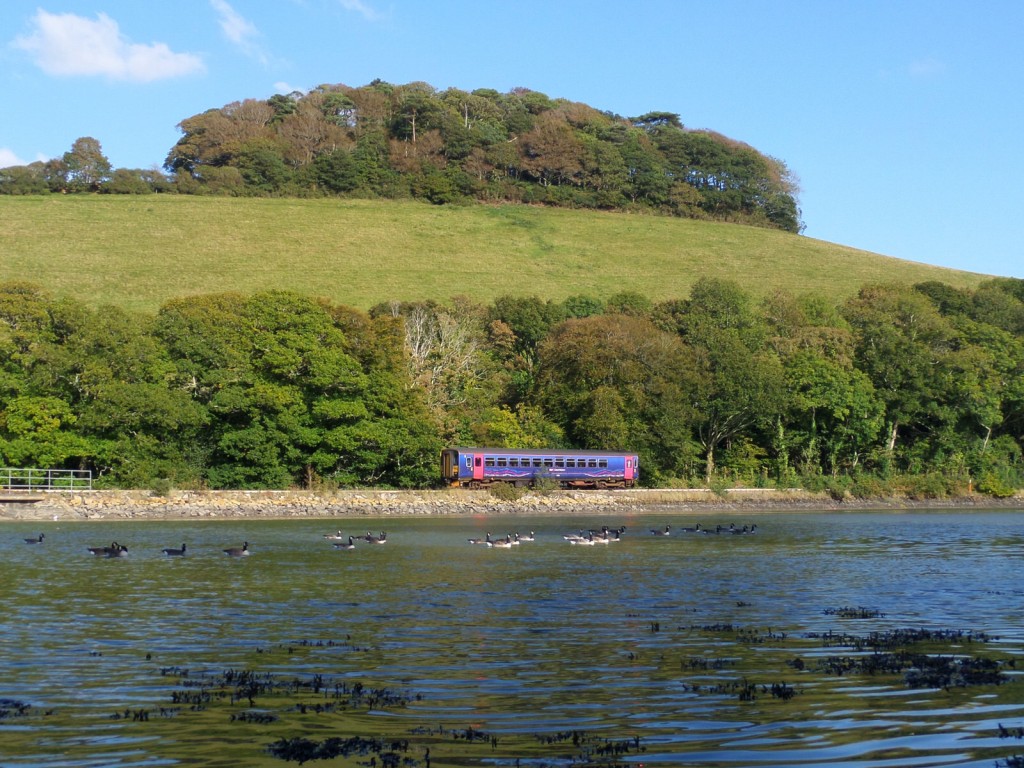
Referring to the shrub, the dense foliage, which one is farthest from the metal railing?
the shrub

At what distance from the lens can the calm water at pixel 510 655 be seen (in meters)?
10.1

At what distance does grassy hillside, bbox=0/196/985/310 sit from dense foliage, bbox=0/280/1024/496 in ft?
44.4

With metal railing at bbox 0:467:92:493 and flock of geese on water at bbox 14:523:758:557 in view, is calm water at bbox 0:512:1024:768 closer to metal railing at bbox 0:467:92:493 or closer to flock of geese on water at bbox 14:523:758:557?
flock of geese on water at bbox 14:523:758:557

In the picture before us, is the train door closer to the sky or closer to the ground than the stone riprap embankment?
closer to the sky

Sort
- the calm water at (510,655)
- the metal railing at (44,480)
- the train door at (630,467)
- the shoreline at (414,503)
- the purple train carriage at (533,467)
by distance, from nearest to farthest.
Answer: the calm water at (510,655) < the shoreline at (414,503) < the metal railing at (44,480) < the purple train carriage at (533,467) < the train door at (630,467)

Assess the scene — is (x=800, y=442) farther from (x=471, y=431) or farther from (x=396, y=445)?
(x=396, y=445)

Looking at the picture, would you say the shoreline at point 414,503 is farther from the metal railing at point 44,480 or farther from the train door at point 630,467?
the train door at point 630,467

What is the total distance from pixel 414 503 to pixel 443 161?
276ft

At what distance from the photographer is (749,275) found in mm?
105688

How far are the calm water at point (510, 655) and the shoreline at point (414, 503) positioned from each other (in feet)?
60.3

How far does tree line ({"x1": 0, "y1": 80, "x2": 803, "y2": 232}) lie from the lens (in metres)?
124

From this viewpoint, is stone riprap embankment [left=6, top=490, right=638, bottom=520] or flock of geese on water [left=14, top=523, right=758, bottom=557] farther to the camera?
stone riprap embankment [left=6, top=490, right=638, bottom=520]

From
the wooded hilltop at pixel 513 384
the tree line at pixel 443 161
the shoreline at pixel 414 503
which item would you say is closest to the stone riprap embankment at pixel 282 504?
the shoreline at pixel 414 503

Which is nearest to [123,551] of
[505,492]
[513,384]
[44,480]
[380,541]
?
[380,541]
